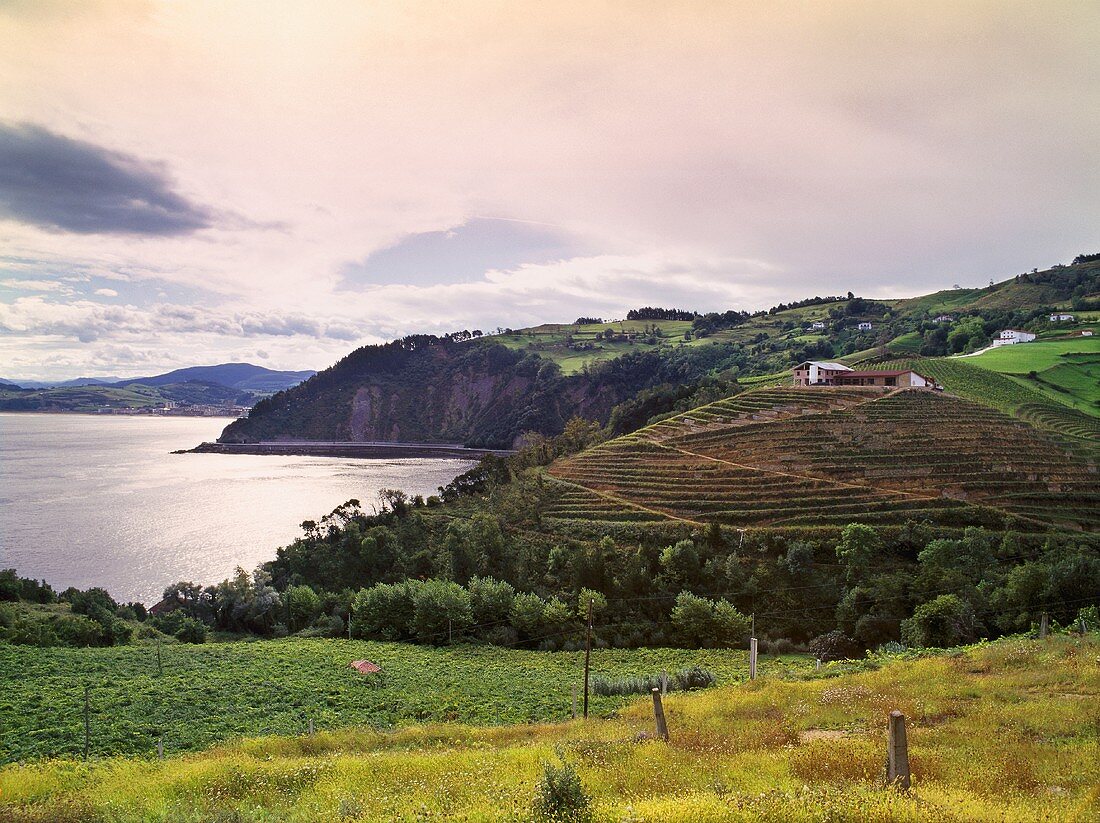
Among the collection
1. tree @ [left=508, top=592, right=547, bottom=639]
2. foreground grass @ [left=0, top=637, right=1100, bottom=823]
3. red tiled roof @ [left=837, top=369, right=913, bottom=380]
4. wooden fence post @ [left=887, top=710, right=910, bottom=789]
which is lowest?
tree @ [left=508, top=592, right=547, bottom=639]

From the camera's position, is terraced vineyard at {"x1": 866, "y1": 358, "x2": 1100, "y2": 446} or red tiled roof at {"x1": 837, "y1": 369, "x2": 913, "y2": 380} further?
red tiled roof at {"x1": 837, "y1": 369, "x2": 913, "y2": 380}

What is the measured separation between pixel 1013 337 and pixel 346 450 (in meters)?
146

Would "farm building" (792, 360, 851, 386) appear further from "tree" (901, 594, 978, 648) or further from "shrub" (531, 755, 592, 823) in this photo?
"shrub" (531, 755, 592, 823)

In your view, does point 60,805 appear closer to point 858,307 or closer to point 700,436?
point 700,436

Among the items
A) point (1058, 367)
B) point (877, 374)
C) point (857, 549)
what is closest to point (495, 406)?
point (877, 374)

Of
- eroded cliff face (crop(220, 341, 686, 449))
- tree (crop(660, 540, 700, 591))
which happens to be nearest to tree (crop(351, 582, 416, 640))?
tree (crop(660, 540, 700, 591))

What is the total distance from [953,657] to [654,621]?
77.2 ft

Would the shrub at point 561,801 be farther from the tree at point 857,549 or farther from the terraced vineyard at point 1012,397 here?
the terraced vineyard at point 1012,397

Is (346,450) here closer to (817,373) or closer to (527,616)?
(817,373)

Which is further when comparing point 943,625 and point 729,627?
point 729,627

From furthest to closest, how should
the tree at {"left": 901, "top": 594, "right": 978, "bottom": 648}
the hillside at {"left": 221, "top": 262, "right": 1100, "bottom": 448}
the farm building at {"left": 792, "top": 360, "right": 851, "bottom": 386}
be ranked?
the hillside at {"left": 221, "top": 262, "right": 1100, "bottom": 448}, the farm building at {"left": 792, "top": 360, "right": 851, "bottom": 386}, the tree at {"left": 901, "top": 594, "right": 978, "bottom": 648}

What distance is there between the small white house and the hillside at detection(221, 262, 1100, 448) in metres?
3.47

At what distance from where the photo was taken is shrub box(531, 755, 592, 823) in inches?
306

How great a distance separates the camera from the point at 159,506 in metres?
91.8
